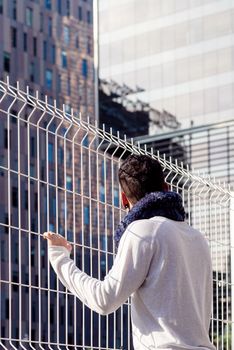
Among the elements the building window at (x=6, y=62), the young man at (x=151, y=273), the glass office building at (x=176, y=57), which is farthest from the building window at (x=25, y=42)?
the young man at (x=151, y=273)

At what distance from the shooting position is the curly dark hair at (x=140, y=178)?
398 cm

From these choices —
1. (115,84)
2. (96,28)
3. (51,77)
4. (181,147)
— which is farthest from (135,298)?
(51,77)

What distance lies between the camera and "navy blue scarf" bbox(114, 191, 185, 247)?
394 centimetres

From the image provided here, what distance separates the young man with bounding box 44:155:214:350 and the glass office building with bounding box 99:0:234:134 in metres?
58.7

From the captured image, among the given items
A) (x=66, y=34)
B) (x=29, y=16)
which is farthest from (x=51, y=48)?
(x=29, y=16)

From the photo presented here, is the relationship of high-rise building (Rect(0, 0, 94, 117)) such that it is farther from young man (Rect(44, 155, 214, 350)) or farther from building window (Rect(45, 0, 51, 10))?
young man (Rect(44, 155, 214, 350))

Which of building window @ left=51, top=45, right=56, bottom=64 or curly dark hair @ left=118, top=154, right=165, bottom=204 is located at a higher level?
building window @ left=51, top=45, right=56, bottom=64

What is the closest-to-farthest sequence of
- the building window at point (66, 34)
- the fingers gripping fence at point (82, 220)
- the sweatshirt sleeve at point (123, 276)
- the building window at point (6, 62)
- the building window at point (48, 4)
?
the sweatshirt sleeve at point (123, 276), the fingers gripping fence at point (82, 220), the building window at point (6, 62), the building window at point (48, 4), the building window at point (66, 34)

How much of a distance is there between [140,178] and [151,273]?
325 millimetres

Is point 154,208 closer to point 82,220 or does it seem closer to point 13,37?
point 82,220

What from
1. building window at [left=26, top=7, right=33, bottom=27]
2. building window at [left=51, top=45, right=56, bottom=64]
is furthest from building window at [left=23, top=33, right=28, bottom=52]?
building window at [left=51, top=45, right=56, bottom=64]

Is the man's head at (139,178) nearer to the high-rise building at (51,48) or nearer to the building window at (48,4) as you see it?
the high-rise building at (51,48)

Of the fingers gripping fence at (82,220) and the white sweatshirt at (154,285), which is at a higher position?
the fingers gripping fence at (82,220)

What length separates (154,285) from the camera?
3943 millimetres
